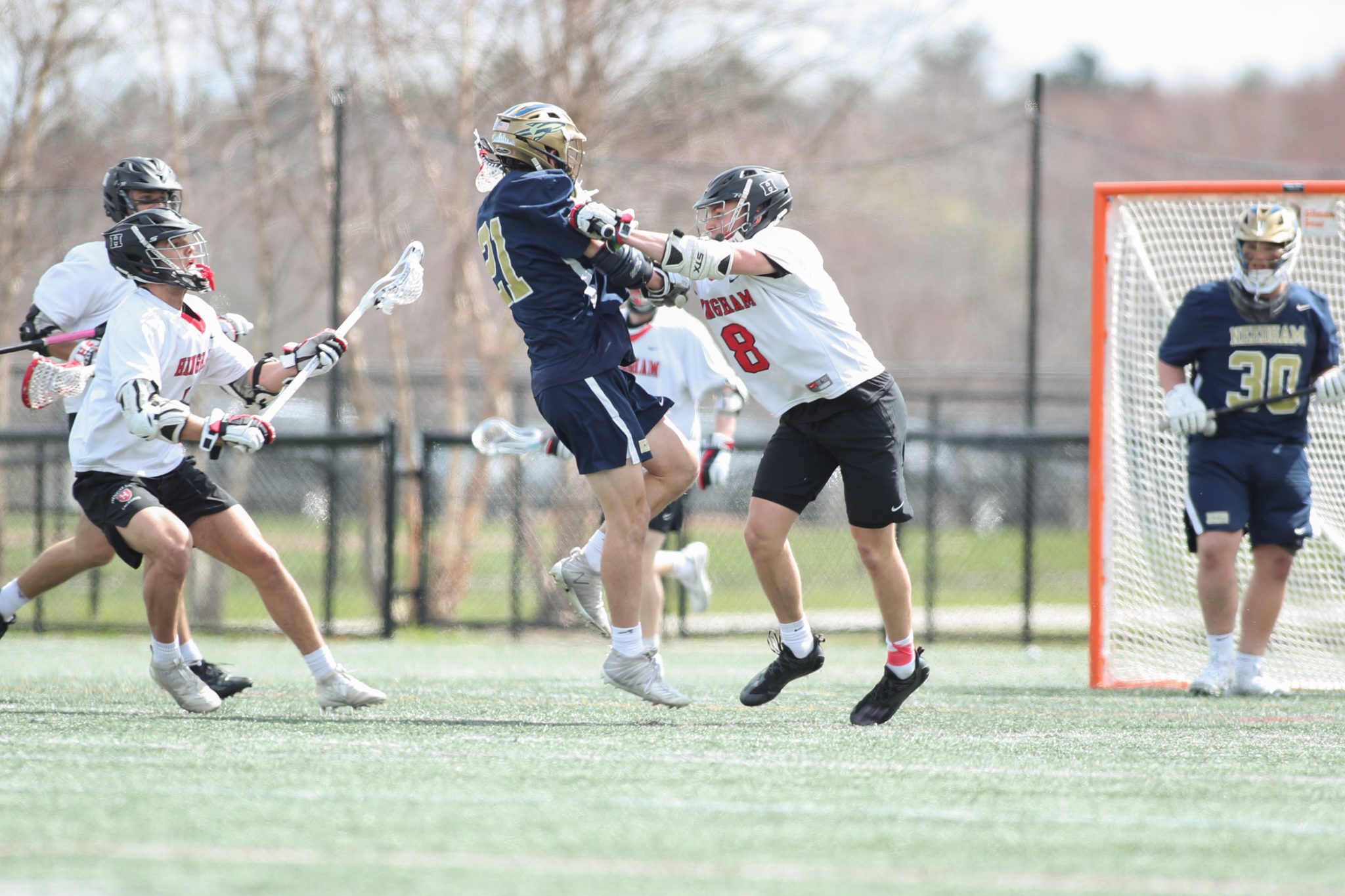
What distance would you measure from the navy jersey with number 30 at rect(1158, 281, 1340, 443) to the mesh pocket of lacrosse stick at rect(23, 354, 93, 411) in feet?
15.5

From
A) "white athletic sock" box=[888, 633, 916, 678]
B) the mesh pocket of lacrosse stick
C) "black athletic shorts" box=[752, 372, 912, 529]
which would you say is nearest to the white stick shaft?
the mesh pocket of lacrosse stick

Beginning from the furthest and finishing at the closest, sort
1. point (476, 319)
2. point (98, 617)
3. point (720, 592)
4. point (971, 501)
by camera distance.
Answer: point (971, 501), point (476, 319), point (720, 592), point (98, 617)

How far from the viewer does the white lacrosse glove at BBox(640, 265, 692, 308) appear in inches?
229

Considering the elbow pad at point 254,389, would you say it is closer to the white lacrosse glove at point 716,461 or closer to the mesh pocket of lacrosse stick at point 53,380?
the mesh pocket of lacrosse stick at point 53,380

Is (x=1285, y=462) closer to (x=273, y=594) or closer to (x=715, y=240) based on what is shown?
(x=715, y=240)

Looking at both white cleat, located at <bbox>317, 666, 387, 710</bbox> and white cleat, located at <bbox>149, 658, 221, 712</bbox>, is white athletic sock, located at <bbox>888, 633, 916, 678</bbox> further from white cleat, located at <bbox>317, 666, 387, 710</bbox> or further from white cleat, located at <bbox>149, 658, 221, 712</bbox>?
white cleat, located at <bbox>149, 658, 221, 712</bbox>

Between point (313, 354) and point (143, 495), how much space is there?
79 cm

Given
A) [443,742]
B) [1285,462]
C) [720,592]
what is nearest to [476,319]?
[720,592]

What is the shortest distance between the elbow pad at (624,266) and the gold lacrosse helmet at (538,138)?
42cm

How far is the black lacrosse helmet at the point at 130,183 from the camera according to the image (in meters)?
6.63

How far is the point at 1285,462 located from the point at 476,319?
304 inches

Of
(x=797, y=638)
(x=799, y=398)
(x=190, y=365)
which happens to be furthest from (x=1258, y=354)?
(x=190, y=365)

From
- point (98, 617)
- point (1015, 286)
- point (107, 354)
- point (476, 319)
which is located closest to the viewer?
point (107, 354)

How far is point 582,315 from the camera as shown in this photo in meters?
5.69
